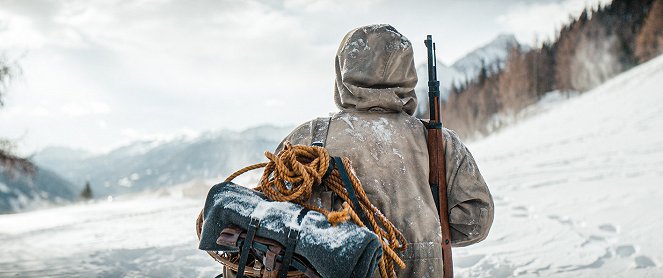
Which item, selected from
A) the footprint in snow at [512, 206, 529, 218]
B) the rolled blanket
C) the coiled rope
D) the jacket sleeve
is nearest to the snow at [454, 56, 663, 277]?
the footprint in snow at [512, 206, 529, 218]

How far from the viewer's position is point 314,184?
1.88m

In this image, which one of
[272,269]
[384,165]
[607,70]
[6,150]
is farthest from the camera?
[607,70]

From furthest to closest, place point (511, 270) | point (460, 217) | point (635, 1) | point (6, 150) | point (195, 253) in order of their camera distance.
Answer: point (635, 1) < point (6, 150) < point (195, 253) < point (511, 270) < point (460, 217)

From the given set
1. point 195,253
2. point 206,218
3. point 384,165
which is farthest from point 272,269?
point 195,253

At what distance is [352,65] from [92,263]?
522 cm

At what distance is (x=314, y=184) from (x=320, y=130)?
17.5 inches

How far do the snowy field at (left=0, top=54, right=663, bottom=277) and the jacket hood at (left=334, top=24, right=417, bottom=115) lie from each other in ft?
10.6

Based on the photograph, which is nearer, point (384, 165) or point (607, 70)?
point (384, 165)

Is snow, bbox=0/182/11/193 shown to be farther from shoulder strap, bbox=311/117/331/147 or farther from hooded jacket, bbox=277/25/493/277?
hooded jacket, bbox=277/25/493/277

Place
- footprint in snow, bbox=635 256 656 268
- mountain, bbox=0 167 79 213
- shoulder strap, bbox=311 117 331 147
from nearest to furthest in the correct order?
shoulder strap, bbox=311 117 331 147, footprint in snow, bbox=635 256 656 268, mountain, bbox=0 167 79 213

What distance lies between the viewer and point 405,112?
243cm

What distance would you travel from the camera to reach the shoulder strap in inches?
88.0

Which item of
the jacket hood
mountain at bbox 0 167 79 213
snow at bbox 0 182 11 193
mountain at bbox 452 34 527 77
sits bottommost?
mountain at bbox 0 167 79 213

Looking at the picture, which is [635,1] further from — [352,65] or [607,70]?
[352,65]
